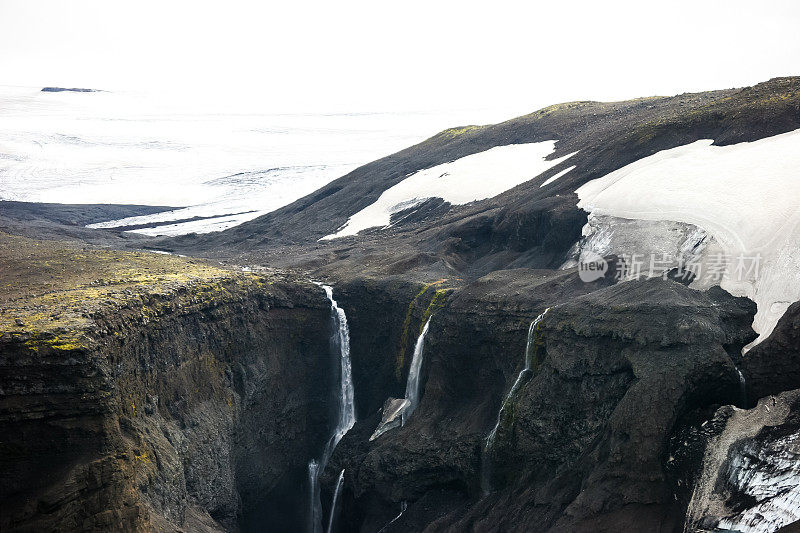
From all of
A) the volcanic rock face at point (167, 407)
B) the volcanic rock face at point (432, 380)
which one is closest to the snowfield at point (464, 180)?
the volcanic rock face at point (432, 380)

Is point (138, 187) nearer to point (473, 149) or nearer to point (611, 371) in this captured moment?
point (473, 149)

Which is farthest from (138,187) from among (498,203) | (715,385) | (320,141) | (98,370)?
(715,385)

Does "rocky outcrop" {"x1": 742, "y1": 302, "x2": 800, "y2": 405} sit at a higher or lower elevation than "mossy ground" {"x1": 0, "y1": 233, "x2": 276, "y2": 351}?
lower

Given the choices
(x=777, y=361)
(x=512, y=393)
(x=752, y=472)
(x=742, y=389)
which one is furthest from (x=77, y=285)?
(x=777, y=361)

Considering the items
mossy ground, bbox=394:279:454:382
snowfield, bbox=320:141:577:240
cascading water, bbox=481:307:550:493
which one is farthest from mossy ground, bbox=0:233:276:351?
snowfield, bbox=320:141:577:240

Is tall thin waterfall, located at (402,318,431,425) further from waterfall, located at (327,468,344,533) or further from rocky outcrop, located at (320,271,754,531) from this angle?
waterfall, located at (327,468,344,533)

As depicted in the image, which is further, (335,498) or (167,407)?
(335,498)

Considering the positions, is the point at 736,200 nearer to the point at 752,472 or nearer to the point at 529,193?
the point at 752,472
